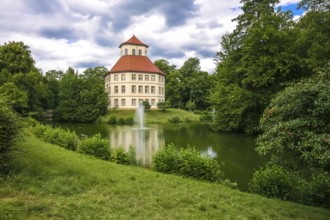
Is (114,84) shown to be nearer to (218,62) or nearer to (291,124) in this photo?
(218,62)

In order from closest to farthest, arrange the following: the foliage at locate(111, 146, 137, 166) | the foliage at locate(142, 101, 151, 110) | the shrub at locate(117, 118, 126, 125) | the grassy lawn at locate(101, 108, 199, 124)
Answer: the foliage at locate(111, 146, 137, 166) < the shrub at locate(117, 118, 126, 125) < the grassy lawn at locate(101, 108, 199, 124) < the foliage at locate(142, 101, 151, 110)

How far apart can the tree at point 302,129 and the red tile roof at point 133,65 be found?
152 ft

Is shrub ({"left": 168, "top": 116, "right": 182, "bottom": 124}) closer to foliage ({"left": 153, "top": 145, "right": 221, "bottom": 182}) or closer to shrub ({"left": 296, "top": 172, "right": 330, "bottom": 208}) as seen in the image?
foliage ({"left": 153, "top": 145, "right": 221, "bottom": 182})

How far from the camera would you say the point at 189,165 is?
8.76m

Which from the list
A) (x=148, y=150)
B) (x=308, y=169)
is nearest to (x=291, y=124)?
(x=308, y=169)

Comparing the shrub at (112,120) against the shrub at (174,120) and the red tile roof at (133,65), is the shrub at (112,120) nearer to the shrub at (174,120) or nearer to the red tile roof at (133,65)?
the shrub at (174,120)

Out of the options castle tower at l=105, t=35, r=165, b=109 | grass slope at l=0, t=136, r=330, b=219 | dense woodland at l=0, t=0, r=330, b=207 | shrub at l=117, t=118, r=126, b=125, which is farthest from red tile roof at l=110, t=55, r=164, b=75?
grass slope at l=0, t=136, r=330, b=219

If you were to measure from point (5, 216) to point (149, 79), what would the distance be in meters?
48.5

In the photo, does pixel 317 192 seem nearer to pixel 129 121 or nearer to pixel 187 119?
pixel 129 121

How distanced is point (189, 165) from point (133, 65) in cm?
4432

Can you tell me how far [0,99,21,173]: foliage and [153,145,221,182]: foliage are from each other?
4.57 metres

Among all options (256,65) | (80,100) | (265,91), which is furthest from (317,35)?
(80,100)

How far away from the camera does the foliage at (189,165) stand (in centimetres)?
861

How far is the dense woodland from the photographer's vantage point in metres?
5.07
